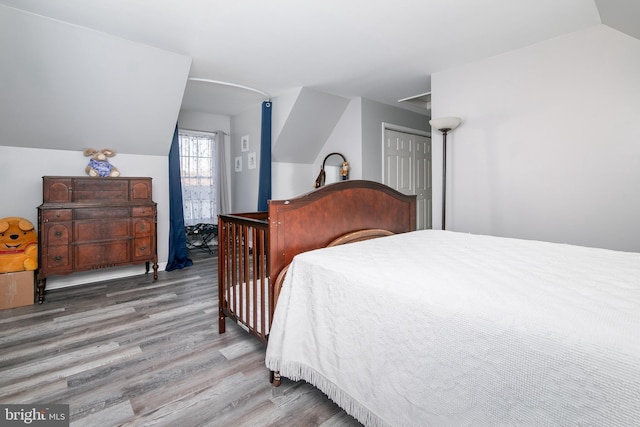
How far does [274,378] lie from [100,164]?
3283mm

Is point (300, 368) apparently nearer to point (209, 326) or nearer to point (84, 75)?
point (209, 326)

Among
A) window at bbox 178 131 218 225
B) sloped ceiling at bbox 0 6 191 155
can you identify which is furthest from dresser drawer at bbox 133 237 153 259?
window at bbox 178 131 218 225

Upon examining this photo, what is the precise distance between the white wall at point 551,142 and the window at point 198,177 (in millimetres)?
3913

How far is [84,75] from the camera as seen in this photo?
9.40 ft

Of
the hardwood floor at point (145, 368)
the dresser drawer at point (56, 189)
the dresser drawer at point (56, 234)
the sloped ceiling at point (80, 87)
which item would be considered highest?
the sloped ceiling at point (80, 87)

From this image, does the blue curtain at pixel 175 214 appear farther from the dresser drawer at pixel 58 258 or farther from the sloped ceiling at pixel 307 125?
the sloped ceiling at pixel 307 125

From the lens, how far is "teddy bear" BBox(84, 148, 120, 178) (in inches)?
134

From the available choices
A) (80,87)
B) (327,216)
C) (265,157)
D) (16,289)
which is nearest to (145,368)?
(327,216)

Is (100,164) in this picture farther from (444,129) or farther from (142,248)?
(444,129)

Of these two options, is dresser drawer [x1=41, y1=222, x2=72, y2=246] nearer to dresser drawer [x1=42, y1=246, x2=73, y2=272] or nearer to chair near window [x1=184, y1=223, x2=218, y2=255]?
dresser drawer [x1=42, y1=246, x2=73, y2=272]

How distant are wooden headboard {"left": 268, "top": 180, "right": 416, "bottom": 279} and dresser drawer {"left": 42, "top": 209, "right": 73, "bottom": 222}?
2.68 metres

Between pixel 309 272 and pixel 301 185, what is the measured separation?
12.4 ft

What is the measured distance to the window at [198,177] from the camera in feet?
17.0

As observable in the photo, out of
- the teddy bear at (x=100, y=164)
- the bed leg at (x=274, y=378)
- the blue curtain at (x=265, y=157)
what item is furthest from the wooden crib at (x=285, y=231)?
the teddy bear at (x=100, y=164)
